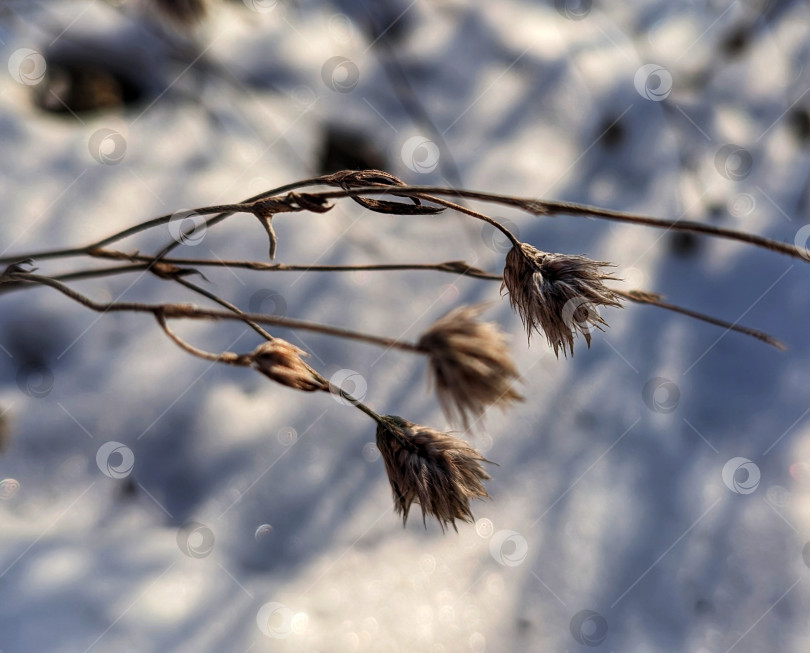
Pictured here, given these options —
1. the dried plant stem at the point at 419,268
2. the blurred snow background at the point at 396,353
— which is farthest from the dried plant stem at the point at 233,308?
the blurred snow background at the point at 396,353

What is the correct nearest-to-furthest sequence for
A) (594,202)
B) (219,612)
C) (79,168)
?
(219,612) < (79,168) < (594,202)

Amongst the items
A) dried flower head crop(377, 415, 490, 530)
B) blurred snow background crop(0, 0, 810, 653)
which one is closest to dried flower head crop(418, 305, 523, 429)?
dried flower head crop(377, 415, 490, 530)

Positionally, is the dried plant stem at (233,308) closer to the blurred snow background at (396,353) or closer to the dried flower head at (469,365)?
the dried flower head at (469,365)

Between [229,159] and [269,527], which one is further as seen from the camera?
[229,159]

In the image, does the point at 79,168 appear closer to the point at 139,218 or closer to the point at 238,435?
the point at 139,218

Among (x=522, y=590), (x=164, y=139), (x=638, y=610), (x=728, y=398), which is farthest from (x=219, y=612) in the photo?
(x=728, y=398)

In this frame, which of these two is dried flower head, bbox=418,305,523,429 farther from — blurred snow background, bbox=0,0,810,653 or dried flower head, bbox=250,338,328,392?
blurred snow background, bbox=0,0,810,653

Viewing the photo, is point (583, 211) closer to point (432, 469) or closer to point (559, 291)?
point (559, 291)
